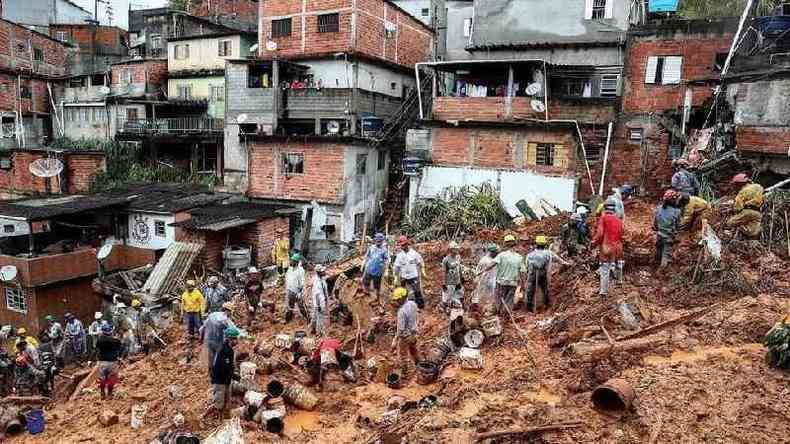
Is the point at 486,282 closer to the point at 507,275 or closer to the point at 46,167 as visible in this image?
the point at 507,275

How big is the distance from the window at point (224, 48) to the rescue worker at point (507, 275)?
26143mm

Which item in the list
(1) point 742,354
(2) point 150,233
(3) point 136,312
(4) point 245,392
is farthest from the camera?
(2) point 150,233

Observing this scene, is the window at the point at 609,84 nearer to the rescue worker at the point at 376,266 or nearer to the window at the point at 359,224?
the window at the point at 359,224

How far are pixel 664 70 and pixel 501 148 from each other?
24.7 feet

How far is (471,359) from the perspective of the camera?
10.3 metres

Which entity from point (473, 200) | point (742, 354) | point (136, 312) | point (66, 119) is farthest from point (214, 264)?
point (66, 119)

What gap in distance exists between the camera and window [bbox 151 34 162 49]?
132 ft

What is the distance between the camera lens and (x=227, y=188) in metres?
28.3

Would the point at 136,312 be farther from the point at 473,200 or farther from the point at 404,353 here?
the point at 473,200

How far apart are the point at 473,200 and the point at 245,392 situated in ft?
44.0

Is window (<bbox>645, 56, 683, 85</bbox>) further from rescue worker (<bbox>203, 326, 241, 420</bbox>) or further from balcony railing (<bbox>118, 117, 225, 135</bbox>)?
balcony railing (<bbox>118, 117, 225, 135</bbox>)

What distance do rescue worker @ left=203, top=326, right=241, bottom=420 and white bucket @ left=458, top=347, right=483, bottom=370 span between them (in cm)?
403

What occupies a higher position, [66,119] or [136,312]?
[66,119]

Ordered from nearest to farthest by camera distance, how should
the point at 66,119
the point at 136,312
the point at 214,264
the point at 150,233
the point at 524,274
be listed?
the point at 524,274 → the point at 136,312 → the point at 214,264 → the point at 150,233 → the point at 66,119
